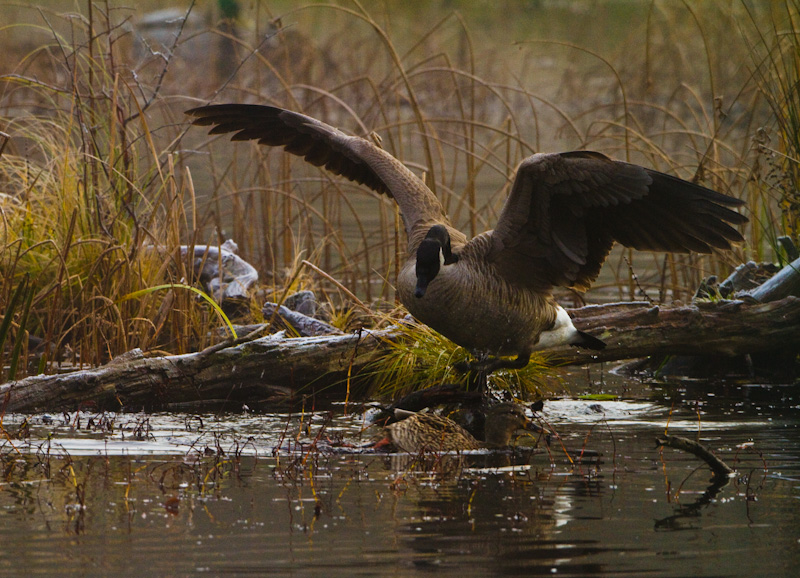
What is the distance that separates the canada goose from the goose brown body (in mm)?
622

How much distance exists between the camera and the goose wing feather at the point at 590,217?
584 centimetres

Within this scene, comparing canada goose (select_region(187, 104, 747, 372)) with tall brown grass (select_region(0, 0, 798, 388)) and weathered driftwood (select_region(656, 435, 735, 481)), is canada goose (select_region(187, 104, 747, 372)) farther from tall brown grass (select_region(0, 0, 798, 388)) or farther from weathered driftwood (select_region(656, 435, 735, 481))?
weathered driftwood (select_region(656, 435, 735, 481))

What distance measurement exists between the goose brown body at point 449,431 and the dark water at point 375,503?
0.10 meters

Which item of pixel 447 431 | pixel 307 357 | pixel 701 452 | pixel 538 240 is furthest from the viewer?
pixel 307 357

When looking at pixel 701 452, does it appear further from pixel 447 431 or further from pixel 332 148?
pixel 332 148

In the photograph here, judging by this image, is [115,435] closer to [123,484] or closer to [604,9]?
[123,484]

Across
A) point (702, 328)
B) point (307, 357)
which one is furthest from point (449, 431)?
point (702, 328)

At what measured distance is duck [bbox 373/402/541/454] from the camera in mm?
5629

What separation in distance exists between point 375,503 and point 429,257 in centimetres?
157

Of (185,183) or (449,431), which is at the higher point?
(185,183)

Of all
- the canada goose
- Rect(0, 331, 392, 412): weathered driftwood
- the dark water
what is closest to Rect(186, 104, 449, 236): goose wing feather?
the canada goose

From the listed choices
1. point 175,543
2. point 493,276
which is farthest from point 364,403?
point 175,543

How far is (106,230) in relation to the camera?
737cm

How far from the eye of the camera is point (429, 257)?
229 inches
